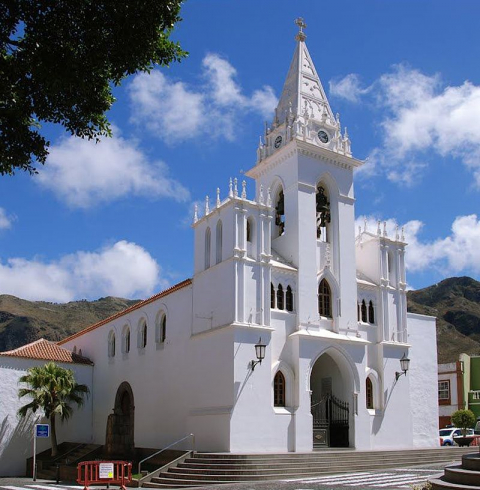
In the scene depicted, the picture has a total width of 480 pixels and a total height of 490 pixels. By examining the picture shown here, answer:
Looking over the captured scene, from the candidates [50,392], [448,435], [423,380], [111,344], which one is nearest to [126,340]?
[111,344]

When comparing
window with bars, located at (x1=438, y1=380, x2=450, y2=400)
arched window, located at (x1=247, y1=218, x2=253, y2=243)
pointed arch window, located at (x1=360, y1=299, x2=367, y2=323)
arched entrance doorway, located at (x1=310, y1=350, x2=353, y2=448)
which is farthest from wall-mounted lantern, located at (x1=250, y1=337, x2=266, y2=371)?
window with bars, located at (x1=438, y1=380, x2=450, y2=400)

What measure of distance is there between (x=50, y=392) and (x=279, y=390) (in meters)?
12.3

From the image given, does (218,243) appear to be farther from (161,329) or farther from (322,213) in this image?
(161,329)

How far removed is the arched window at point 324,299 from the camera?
2738cm

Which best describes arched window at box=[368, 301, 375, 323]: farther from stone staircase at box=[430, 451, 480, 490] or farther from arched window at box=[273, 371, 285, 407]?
stone staircase at box=[430, 451, 480, 490]

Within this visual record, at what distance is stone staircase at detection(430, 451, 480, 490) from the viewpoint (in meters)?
12.4

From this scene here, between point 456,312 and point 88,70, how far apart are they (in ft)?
325

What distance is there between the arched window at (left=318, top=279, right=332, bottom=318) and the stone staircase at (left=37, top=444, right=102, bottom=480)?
12.3m

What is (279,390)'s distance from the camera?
2502 centimetres

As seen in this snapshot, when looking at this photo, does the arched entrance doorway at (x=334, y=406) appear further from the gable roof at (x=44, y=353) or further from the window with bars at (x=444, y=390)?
the window with bars at (x=444, y=390)

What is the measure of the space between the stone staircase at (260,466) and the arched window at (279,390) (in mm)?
2658

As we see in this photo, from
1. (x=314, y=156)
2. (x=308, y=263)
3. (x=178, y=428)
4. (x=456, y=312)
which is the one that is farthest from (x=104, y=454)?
(x=456, y=312)

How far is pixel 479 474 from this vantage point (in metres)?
12.4

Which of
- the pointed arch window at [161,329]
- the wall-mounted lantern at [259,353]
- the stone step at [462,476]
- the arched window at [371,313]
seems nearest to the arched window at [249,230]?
the wall-mounted lantern at [259,353]
